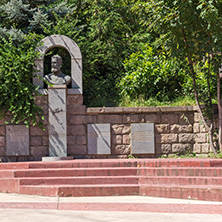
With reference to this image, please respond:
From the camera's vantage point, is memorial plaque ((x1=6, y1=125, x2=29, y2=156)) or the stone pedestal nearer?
the stone pedestal

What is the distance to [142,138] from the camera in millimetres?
11711

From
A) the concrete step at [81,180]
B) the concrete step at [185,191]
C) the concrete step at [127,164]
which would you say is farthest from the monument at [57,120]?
the concrete step at [185,191]

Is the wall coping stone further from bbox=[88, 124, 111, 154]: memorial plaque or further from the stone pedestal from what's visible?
the stone pedestal

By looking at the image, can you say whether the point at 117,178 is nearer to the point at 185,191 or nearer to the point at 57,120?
the point at 185,191

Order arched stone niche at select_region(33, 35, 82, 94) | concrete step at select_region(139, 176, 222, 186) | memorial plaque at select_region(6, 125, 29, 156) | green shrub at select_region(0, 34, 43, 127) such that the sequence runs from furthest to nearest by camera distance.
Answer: arched stone niche at select_region(33, 35, 82, 94) → memorial plaque at select_region(6, 125, 29, 156) → green shrub at select_region(0, 34, 43, 127) → concrete step at select_region(139, 176, 222, 186)

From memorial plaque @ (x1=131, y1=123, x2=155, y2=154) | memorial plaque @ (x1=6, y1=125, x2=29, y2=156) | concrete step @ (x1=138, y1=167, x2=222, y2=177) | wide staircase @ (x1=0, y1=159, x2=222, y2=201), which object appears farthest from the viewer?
memorial plaque @ (x1=131, y1=123, x2=155, y2=154)

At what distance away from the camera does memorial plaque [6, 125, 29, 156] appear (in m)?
11.6

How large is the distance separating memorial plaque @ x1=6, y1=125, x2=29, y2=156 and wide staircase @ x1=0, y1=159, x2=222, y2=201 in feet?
3.74

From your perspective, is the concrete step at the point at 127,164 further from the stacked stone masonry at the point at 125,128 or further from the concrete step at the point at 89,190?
the stacked stone masonry at the point at 125,128

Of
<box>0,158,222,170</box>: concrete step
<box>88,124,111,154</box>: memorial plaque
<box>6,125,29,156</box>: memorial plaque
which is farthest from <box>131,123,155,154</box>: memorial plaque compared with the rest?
<box>6,125,29,156</box>: memorial plaque

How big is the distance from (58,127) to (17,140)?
1120 mm

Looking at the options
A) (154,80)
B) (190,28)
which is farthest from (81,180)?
(154,80)

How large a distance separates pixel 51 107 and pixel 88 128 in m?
1.09

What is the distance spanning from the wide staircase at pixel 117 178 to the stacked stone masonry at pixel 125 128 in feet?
5.12
